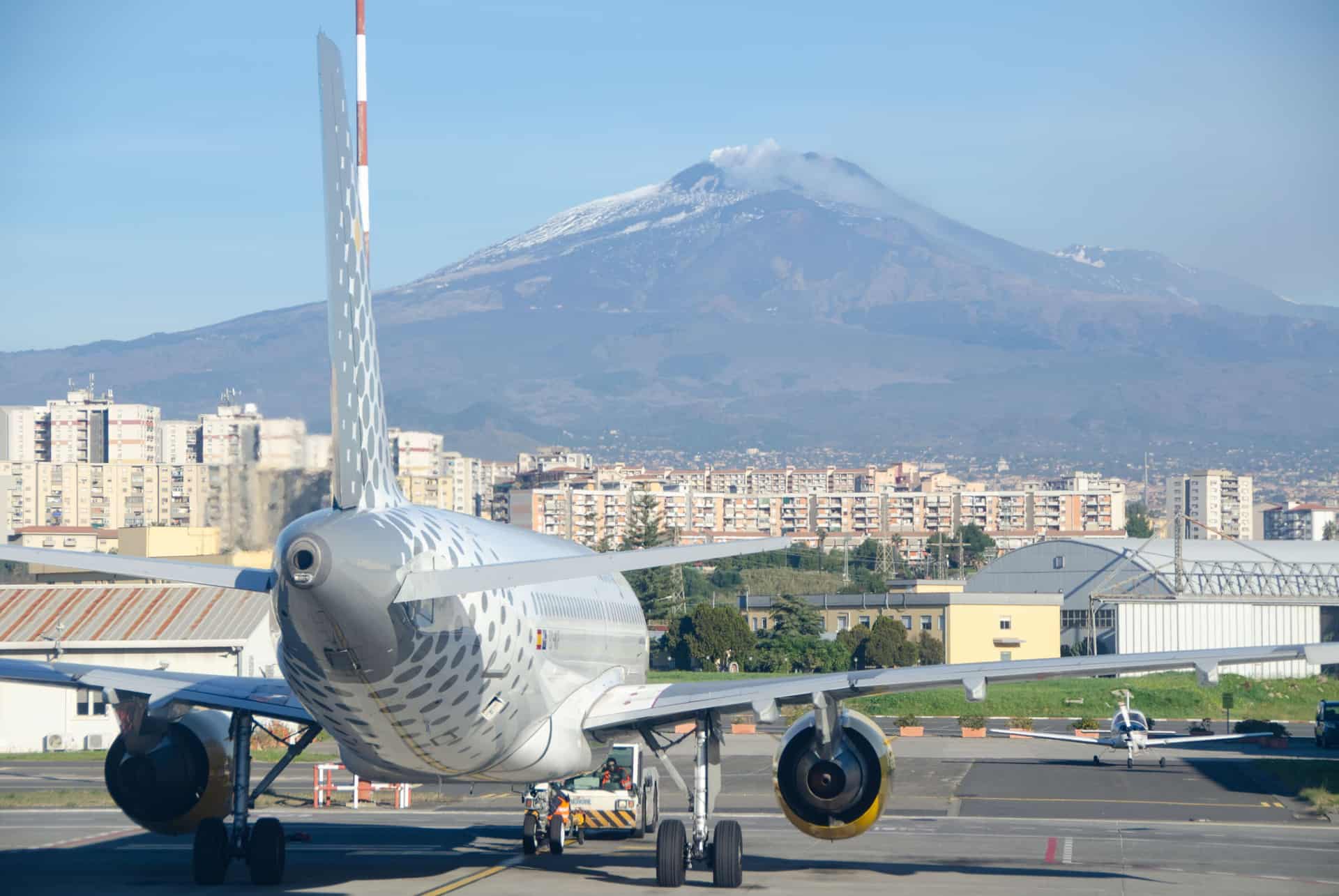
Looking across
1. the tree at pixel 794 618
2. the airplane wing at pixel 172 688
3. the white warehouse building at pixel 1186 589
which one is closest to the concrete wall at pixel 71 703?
the airplane wing at pixel 172 688

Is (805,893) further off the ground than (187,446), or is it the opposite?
(187,446)

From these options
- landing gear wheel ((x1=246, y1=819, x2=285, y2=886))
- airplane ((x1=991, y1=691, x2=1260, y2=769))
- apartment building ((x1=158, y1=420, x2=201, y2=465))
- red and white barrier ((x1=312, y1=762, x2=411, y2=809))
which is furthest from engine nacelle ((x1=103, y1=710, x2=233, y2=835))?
apartment building ((x1=158, y1=420, x2=201, y2=465))

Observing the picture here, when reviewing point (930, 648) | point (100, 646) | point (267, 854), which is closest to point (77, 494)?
point (930, 648)

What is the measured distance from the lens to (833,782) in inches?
1033

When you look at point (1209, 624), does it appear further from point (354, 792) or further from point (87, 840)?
point (87, 840)

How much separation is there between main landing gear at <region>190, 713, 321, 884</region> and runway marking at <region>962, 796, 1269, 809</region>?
22993mm

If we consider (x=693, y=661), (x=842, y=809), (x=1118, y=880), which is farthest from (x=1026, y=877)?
(x=693, y=661)

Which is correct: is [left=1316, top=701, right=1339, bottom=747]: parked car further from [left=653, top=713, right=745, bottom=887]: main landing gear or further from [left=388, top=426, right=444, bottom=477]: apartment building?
[left=388, top=426, right=444, bottom=477]: apartment building

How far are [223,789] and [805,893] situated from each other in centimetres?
1006

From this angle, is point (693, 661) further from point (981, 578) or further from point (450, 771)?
point (450, 771)

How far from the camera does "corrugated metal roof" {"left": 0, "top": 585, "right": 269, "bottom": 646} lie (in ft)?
190

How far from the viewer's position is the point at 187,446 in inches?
6334

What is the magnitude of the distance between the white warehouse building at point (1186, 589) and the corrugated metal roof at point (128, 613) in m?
65.2

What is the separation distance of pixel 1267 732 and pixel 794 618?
142 feet
